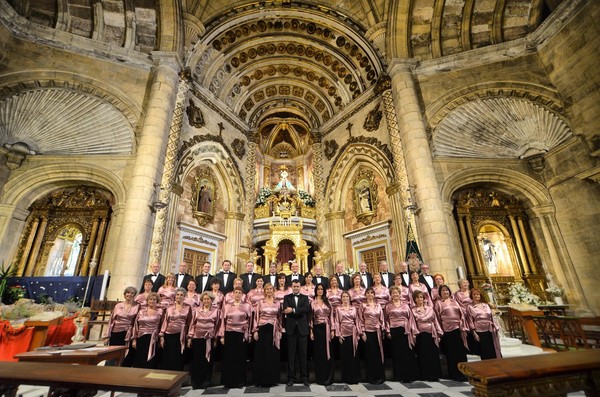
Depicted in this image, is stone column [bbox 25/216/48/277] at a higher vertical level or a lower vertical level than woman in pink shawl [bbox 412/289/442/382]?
higher

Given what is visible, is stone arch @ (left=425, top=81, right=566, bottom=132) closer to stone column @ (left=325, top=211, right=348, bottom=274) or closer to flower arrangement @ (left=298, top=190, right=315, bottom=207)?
stone column @ (left=325, top=211, right=348, bottom=274)

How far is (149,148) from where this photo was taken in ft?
26.7

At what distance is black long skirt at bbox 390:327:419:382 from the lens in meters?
4.00

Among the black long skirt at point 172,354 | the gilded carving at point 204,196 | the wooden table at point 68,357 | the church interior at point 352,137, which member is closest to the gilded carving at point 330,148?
the church interior at point 352,137

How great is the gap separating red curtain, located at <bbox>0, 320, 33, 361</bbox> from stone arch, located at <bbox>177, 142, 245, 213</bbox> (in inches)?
289

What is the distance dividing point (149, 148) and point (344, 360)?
7901 mm

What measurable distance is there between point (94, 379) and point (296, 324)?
2.81m

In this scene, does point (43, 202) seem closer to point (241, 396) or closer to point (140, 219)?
point (140, 219)

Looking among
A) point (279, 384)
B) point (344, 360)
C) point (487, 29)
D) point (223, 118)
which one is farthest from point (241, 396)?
point (487, 29)

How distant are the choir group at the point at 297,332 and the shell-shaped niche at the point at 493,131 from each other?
22.4ft

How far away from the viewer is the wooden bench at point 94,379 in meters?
1.82

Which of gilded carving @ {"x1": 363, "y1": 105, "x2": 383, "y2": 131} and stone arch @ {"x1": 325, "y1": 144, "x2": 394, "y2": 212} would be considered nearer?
gilded carving @ {"x1": 363, "y1": 105, "x2": 383, "y2": 131}

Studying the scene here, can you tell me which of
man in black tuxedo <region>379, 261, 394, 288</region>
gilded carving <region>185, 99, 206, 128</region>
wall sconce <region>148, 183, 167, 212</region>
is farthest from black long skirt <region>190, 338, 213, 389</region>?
gilded carving <region>185, 99, 206, 128</region>

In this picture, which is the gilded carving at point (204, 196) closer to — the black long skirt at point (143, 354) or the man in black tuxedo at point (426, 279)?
the black long skirt at point (143, 354)
